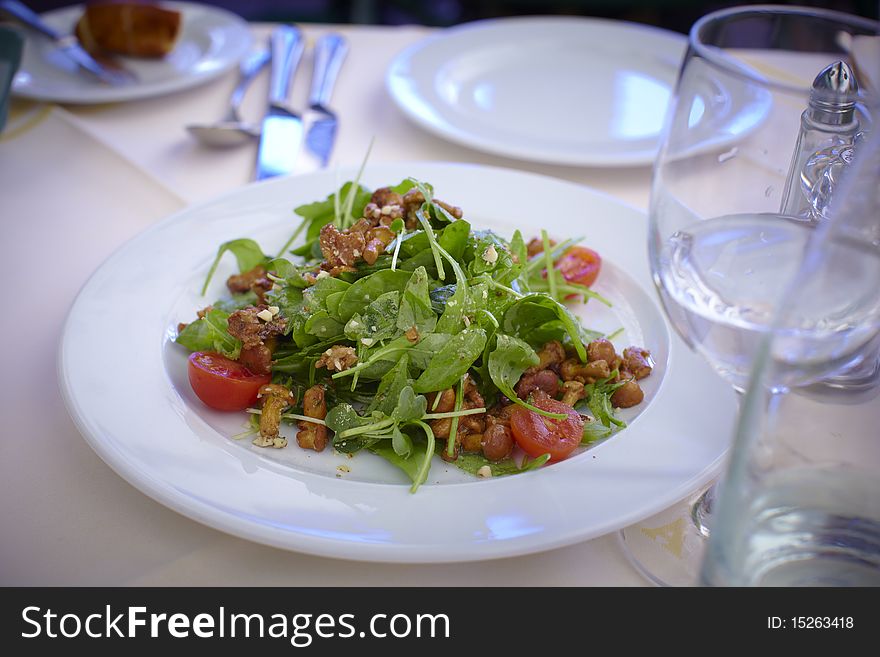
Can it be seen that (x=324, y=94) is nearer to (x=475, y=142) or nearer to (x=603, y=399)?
(x=475, y=142)

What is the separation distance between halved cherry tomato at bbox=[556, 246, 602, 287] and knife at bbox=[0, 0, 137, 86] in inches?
43.4

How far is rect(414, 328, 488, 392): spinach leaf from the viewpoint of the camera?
3.20ft

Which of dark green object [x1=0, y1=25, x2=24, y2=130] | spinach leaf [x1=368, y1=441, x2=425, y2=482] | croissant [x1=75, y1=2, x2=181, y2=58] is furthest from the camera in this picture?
croissant [x1=75, y1=2, x2=181, y2=58]

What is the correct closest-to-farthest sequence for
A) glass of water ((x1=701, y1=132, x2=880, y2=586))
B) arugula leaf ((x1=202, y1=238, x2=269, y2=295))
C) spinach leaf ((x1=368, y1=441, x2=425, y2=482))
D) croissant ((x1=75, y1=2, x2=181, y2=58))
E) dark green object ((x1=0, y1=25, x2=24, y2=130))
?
1. glass of water ((x1=701, y1=132, x2=880, y2=586))
2. spinach leaf ((x1=368, y1=441, x2=425, y2=482))
3. arugula leaf ((x1=202, y1=238, x2=269, y2=295))
4. dark green object ((x1=0, y1=25, x2=24, y2=130))
5. croissant ((x1=75, y1=2, x2=181, y2=58))

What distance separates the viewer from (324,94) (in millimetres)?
1789

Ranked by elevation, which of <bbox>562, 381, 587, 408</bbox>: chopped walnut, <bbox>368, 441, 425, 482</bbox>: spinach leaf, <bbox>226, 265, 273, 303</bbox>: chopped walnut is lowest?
<bbox>226, 265, 273, 303</bbox>: chopped walnut

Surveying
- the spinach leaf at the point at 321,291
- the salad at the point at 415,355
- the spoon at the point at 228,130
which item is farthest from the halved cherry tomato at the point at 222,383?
the spoon at the point at 228,130

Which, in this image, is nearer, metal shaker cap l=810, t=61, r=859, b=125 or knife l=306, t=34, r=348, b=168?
metal shaker cap l=810, t=61, r=859, b=125

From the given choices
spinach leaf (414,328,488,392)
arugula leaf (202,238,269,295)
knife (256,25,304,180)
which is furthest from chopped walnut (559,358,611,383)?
knife (256,25,304,180)

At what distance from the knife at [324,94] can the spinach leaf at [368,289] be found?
23.6 inches

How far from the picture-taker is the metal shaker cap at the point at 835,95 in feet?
2.42

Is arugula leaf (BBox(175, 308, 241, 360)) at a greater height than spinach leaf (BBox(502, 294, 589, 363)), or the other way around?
spinach leaf (BBox(502, 294, 589, 363))

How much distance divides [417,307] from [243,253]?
341 mm

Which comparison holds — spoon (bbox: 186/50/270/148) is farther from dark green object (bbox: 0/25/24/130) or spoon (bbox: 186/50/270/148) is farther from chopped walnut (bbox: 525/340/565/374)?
chopped walnut (bbox: 525/340/565/374)
